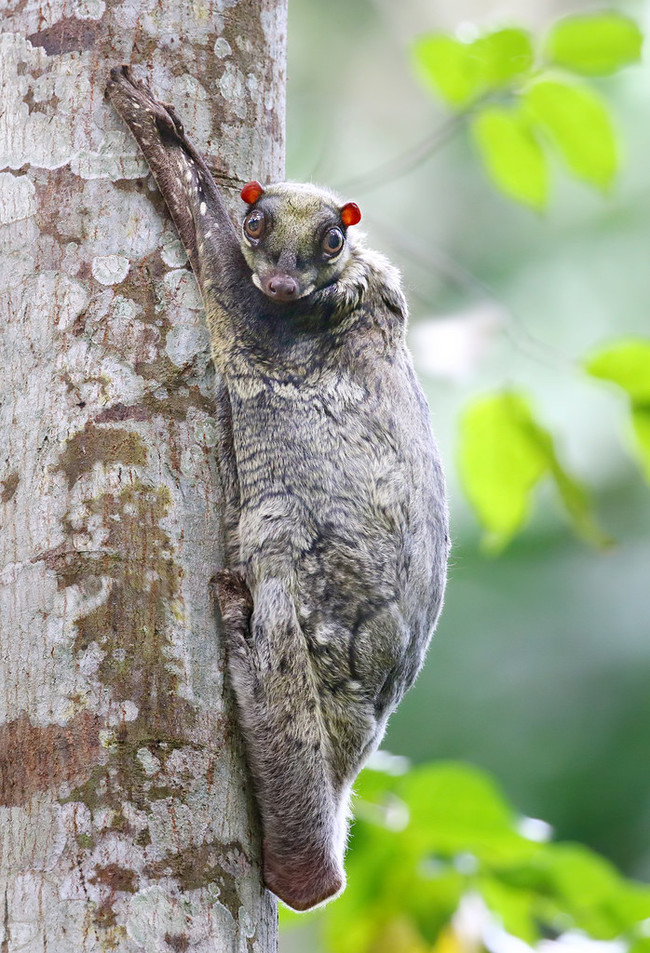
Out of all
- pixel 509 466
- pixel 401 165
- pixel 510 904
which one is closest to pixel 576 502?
pixel 509 466

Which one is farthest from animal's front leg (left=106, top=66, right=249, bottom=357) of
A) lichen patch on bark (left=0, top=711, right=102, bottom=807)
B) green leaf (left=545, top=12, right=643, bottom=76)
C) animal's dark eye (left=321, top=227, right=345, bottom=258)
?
green leaf (left=545, top=12, right=643, bottom=76)

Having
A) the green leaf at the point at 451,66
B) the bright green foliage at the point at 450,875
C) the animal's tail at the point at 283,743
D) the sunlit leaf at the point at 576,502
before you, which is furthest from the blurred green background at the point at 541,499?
the animal's tail at the point at 283,743

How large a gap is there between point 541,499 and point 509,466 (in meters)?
13.2

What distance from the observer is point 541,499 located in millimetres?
16906

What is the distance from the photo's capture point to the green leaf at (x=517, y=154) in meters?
4.08

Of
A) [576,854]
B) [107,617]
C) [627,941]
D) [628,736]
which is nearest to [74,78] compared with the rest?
[107,617]

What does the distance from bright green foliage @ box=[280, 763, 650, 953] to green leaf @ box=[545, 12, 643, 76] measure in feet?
8.11

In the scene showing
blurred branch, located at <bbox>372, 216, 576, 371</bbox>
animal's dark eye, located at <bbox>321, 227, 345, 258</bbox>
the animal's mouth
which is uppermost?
animal's dark eye, located at <bbox>321, 227, 345, 258</bbox>

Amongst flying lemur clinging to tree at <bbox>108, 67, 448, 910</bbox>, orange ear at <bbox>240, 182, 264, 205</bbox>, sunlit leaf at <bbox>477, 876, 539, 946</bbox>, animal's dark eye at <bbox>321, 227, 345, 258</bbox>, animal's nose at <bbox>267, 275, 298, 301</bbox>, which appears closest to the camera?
flying lemur clinging to tree at <bbox>108, 67, 448, 910</bbox>

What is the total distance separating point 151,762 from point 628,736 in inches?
588

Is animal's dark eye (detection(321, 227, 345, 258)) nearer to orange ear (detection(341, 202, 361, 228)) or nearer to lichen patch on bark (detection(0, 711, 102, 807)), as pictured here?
orange ear (detection(341, 202, 361, 228))

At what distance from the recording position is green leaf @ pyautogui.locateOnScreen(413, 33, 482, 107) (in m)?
4.09

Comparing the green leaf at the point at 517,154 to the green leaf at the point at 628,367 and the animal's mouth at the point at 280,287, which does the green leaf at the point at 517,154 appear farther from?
the animal's mouth at the point at 280,287

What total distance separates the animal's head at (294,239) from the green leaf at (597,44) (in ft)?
3.01
